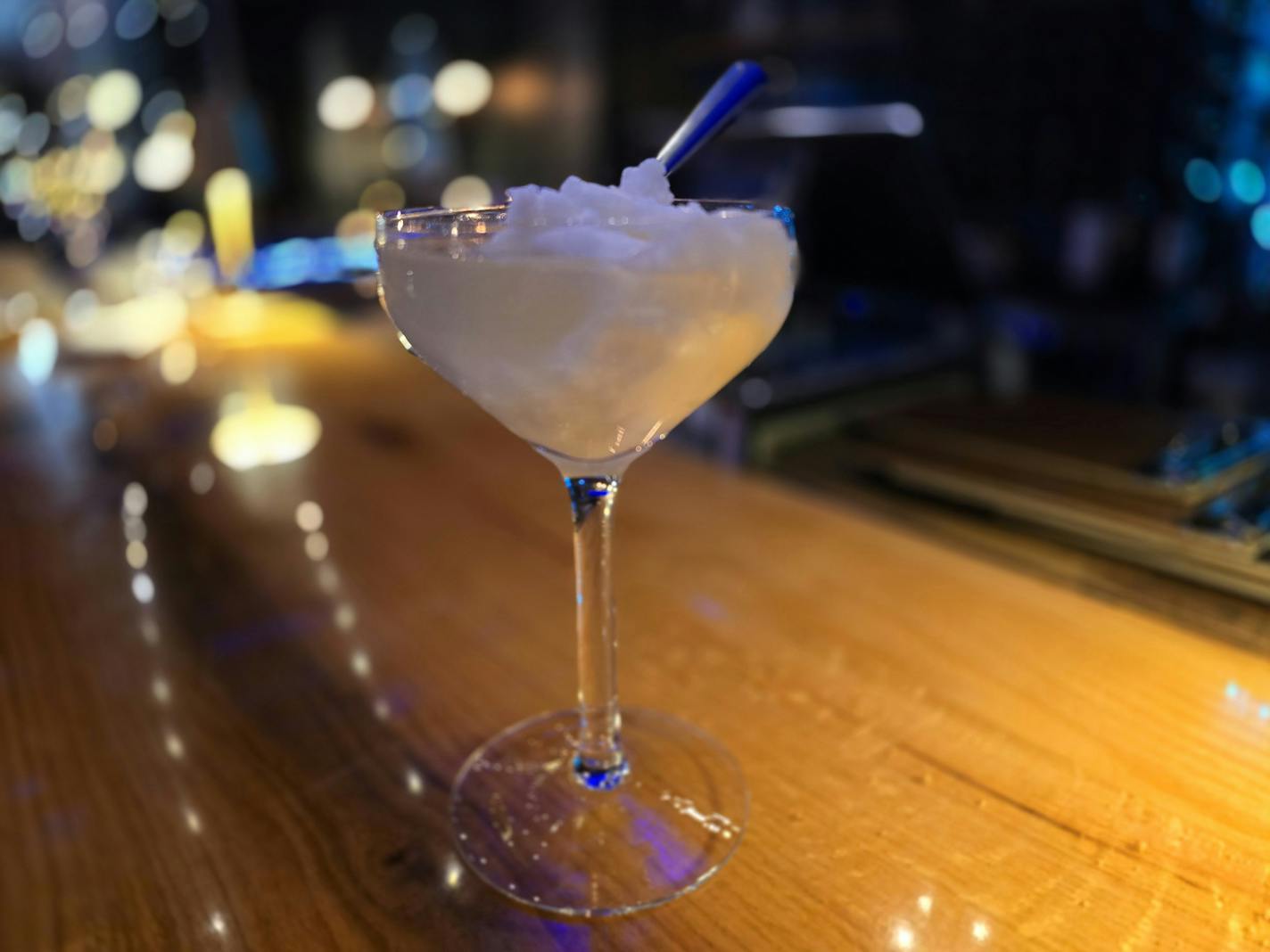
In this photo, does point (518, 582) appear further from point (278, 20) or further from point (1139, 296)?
point (278, 20)

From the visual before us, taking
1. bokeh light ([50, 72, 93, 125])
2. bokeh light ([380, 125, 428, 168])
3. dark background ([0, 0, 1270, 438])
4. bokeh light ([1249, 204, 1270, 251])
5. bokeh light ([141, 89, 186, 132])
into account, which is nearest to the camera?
dark background ([0, 0, 1270, 438])

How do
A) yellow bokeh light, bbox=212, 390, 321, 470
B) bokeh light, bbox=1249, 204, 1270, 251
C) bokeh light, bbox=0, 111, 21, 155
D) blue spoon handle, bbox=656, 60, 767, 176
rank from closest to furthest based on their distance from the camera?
blue spoon handle, bbox=656, 60, 767, 176
yellow bokeh light, bbox=212, 390, 321, 470
bokeh light, bbox=1249, 204, 1270, 251
bokeh light, bbox=0, 111, 21, 155

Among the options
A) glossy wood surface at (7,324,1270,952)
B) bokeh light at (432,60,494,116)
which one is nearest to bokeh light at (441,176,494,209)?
bokeh light at (432,60,494,116)

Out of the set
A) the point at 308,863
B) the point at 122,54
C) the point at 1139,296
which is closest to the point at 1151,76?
the point at 1139,296

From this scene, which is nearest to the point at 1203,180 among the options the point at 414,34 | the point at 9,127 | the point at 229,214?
the point at 229,214

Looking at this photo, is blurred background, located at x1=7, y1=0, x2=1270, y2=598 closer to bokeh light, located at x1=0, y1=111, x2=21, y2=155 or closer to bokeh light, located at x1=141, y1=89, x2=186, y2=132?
bokeh light, located at x1=141, y1=89, x2=186, y2=132

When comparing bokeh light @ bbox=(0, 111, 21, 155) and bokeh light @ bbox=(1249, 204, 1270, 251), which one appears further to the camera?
bokeh light @ bbox=(0, 111, 21, 155)
